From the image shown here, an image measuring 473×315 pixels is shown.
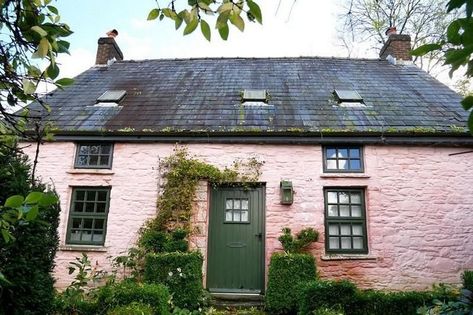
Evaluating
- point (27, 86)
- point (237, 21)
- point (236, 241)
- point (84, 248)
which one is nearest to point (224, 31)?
point (237, 21)

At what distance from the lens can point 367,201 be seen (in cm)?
845

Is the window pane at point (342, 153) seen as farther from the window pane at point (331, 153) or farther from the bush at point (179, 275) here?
the bush at point (179, 275)

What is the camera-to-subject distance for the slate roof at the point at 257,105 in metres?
9.17

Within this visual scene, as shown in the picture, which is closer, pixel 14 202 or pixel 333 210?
pixel 14 202

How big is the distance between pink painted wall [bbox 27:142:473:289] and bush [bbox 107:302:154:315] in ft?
9.19

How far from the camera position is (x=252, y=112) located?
9664 mm

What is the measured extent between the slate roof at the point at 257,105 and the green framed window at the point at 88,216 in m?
1.65

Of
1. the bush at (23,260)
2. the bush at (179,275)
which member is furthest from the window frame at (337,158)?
the bush at (23,260)

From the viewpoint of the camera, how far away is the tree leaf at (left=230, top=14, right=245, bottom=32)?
1474 mm

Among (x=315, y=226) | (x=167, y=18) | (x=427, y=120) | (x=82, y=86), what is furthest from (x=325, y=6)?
(x=82, y=86)

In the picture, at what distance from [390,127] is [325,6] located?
7755 mm

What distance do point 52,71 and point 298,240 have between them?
7198 mm

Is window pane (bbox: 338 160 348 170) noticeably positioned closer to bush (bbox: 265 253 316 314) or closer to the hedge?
bush (bbox: 265 253 316 314)

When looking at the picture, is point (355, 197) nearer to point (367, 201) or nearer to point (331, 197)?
point (367, 201)
